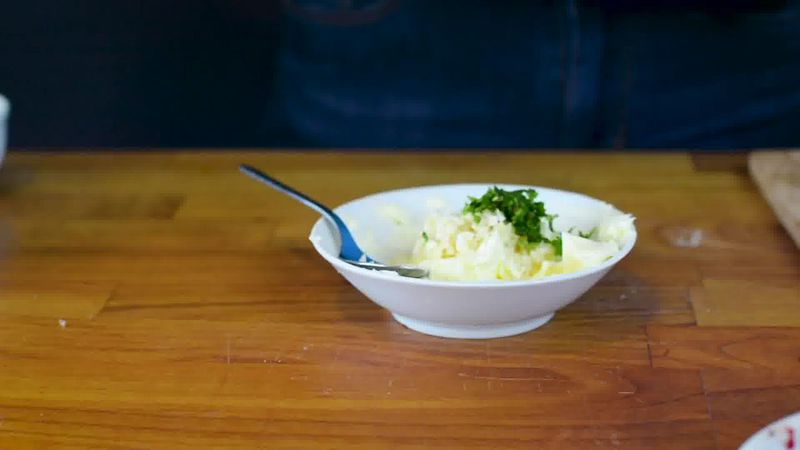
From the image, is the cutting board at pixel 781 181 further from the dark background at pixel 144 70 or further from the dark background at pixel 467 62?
the dark background at pixel 144 70

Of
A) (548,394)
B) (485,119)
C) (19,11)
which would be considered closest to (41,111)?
(19,11)

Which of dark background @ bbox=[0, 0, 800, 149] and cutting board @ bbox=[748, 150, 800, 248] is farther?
dark background @ bbox=[0, 0, 800, 149]

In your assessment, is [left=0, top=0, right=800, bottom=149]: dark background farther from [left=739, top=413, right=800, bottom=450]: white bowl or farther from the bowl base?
[left=739, top=413, right=800, bottom=450]: white bowl

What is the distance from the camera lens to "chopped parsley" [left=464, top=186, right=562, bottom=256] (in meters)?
0.71

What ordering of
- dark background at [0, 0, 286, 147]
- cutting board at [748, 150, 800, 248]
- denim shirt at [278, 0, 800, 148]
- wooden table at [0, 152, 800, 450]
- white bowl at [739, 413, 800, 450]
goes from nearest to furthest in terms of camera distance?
white bowl at [739, 413, 800, 450], wooden table at [0, 152, 800, 450], cutting board at [748, 150, 800, 248], denim shirt at [278, 0, 800, 148], dark background at [0, 0, 286, 147]

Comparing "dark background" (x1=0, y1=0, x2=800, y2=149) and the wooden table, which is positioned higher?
the wooden table

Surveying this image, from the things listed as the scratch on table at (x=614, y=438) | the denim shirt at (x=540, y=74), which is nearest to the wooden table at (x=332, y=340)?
the scratch on table at (x=614, y=438)

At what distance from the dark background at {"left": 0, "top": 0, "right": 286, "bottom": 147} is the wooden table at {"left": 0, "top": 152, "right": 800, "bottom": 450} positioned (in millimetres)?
633

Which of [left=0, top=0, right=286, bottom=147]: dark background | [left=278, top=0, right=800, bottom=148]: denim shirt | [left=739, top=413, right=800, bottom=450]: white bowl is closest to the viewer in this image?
[left=739, top=413, right=800, bottom=450]: white bowl

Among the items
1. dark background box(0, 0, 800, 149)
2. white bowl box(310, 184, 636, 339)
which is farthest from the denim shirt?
white bowl box(310, 184, 636, 339)

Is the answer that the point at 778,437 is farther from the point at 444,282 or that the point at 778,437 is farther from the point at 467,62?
the point at 467,62

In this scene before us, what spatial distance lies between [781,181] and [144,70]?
3.68 feet

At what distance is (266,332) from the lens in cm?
74

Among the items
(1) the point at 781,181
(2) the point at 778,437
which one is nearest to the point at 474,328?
(2) the point at 778,437
